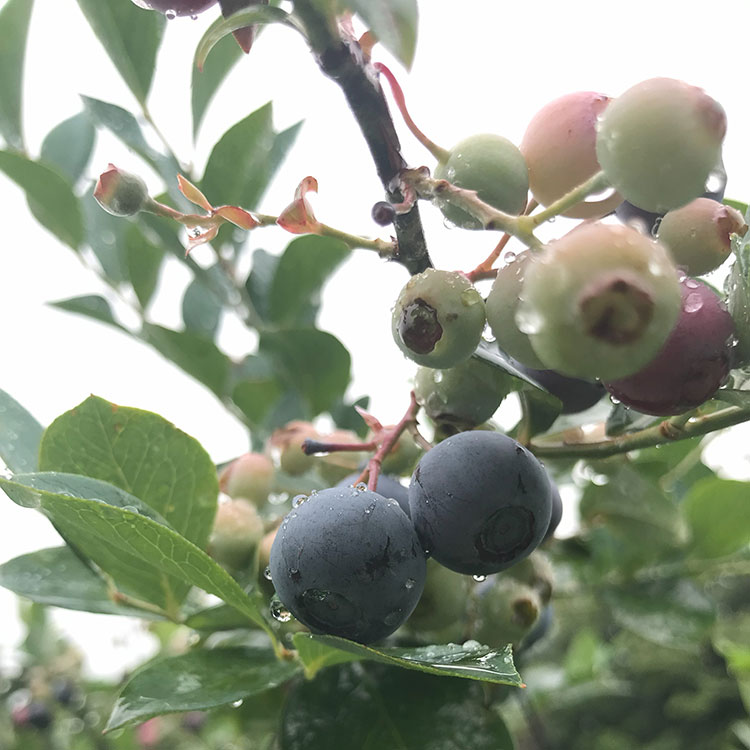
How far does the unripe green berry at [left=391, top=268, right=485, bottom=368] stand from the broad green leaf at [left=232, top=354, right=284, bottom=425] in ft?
2.37

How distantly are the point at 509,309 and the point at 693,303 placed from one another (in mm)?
116

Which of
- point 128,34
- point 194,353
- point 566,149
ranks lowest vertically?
point 194,353

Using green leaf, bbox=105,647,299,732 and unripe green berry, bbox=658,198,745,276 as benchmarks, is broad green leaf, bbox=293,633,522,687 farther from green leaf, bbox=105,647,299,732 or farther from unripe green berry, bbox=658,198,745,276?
unripe green berry, bbox=658,198,745,276

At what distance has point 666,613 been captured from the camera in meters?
1.06

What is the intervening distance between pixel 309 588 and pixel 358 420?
28.4 inches

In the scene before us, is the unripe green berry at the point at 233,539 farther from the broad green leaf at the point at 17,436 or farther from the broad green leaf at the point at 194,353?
the broad green leaf at the point at 194,353

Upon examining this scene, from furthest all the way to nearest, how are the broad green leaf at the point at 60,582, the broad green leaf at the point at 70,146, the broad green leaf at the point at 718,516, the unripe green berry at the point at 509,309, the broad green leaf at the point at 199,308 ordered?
the broad green leaf at the point at 199,308, the broad green leaf at the point at 70,146, the broad green leaf at the point at 718,516, the broad green leaf at the point at 60,582, the unripe green berry at the point at 509,309

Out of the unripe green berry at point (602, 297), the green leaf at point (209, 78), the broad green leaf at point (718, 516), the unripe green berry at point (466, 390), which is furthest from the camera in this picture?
the green leaf at point (209, 78)

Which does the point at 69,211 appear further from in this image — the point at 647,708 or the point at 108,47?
the point at 647,708

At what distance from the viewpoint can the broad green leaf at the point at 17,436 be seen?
0.64 meters

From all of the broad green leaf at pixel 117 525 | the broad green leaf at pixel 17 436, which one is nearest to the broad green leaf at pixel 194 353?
the broad green leaf at pixel 17 436

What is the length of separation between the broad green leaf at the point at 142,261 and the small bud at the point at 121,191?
71 cm

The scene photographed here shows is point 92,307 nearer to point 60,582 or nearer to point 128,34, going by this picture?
point 128,34

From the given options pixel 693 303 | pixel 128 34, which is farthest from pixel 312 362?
pixel 693 303
